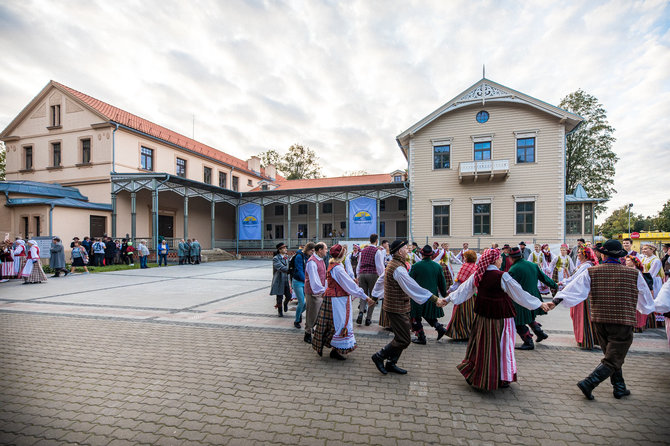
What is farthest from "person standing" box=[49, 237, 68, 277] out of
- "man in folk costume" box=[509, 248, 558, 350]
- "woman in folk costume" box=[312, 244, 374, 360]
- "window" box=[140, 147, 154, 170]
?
"man in folk costume" box=[509, 248, 558, 350]

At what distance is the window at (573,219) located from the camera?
21.3 m

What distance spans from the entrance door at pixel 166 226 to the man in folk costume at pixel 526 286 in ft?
89.3

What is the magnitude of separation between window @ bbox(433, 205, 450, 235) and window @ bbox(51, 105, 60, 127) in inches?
1178

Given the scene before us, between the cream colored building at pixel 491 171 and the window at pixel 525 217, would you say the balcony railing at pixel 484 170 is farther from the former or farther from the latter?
the window at pixel 525 217

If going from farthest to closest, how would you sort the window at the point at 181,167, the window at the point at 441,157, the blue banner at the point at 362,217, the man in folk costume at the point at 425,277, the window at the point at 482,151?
the window at the point at 181,167, the blue banner at the point at 362,217, the window at the point at 441,157, the window at the point at 482,151, the man in folk costume at the point at 425,277

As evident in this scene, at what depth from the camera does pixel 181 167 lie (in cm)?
2861

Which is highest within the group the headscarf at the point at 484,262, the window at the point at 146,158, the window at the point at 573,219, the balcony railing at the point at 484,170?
the window at the point at 146,158

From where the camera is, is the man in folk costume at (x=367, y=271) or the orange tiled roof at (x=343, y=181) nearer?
the man in folk costume at (x=367, y=271)

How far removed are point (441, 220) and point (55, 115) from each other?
3097 centimetres

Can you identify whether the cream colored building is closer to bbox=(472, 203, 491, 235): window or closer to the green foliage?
bbox=(472, 203, 491, 235): window

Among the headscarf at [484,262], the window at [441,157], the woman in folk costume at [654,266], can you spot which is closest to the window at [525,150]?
the window at [441,157]

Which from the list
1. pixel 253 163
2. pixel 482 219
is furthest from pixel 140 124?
pixel 482 219

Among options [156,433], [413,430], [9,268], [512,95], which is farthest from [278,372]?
[512,95]

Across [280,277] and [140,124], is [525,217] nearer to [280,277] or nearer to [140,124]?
[280,277]
